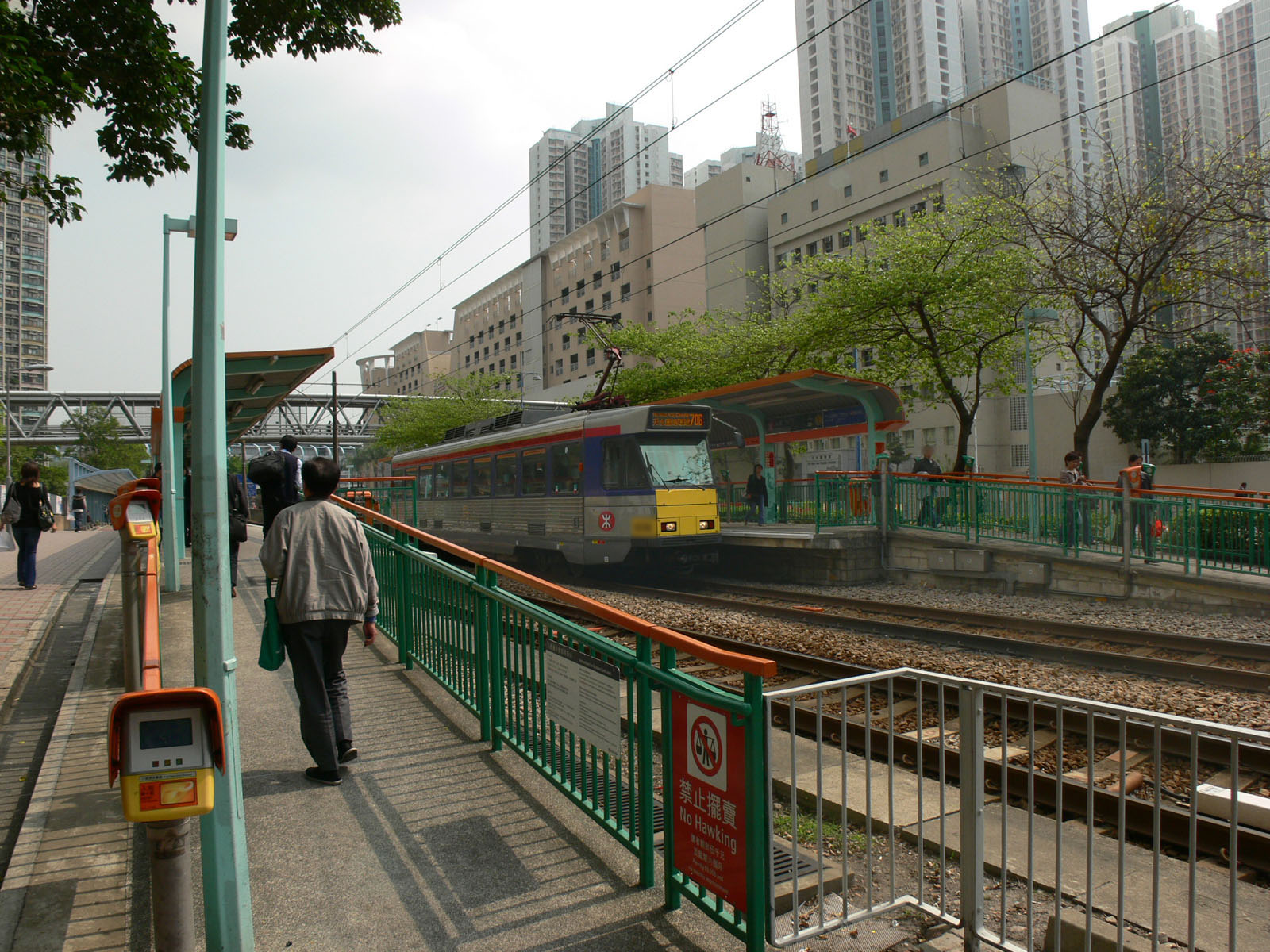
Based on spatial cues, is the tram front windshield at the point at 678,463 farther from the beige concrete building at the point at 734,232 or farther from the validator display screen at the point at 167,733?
the beige concrete building at the point at 734,232

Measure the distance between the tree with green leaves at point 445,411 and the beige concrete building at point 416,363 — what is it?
5365 centimetres

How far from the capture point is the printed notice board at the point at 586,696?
11.7 feet

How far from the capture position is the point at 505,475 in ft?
57.5

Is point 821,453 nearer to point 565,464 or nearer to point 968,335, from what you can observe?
point 968,335

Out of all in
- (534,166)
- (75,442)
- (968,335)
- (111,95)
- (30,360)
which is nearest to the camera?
(111,95)

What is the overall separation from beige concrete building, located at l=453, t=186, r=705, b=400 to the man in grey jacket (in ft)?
179

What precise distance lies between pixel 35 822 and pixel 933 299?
19934mm

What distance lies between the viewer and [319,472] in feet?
15.3

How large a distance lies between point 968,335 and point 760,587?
994 centimetres

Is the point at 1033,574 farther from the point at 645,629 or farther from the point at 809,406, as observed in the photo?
the point at 645,629

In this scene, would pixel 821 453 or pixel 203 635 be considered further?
pixel 821 453

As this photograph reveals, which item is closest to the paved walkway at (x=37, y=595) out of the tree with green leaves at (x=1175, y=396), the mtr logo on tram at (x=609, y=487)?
the mtr logo on tram at (x=609, y=487)

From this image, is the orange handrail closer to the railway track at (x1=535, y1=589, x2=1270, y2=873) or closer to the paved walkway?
the railway track at (x1=535, y1=589, x2=1270, y2=873)

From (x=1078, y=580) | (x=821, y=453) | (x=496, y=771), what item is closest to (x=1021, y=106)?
(x=821, y=453)
